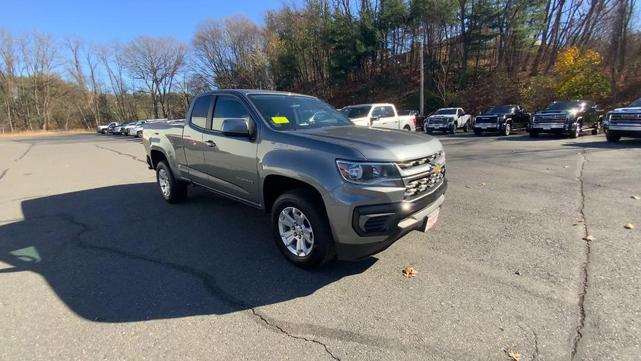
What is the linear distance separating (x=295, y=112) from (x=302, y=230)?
163 cm

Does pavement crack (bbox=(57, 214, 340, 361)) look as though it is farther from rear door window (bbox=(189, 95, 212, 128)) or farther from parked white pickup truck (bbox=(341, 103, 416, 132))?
parked white pickup truck (bbox=(341, 103, 416, 132))

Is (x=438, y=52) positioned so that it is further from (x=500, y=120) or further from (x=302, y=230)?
(x=302, y=230)

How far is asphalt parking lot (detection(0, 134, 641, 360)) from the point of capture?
8.87 feet

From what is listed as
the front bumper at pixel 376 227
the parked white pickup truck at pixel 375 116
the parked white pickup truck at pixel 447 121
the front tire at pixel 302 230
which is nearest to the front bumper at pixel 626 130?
the parked white pickup truck at pixel 375 116

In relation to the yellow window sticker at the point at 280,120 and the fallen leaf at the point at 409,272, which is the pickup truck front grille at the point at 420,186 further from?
the yellow window sticker at the point at 280,120

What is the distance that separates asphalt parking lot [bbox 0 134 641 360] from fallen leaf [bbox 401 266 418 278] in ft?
0.23

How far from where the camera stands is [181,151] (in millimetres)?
5895

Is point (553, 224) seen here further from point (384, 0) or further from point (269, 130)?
point (384, 0)

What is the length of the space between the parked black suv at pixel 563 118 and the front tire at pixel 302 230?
1752 centimetres

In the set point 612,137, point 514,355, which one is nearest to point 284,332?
point 514,355

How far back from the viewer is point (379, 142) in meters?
3.61

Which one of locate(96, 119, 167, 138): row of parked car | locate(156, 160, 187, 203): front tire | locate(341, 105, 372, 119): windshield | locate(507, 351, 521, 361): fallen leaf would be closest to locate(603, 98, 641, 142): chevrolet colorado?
locate(341, 105, 372, 119): windshield

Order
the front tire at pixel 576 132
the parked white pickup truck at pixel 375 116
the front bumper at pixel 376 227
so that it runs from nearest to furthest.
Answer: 1. the front bumper at pixel 376 227
2. the parked white pickup truck at pixel 375 116
3. the front tire at pixel 576 132

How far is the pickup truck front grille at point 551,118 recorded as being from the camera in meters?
17.1
